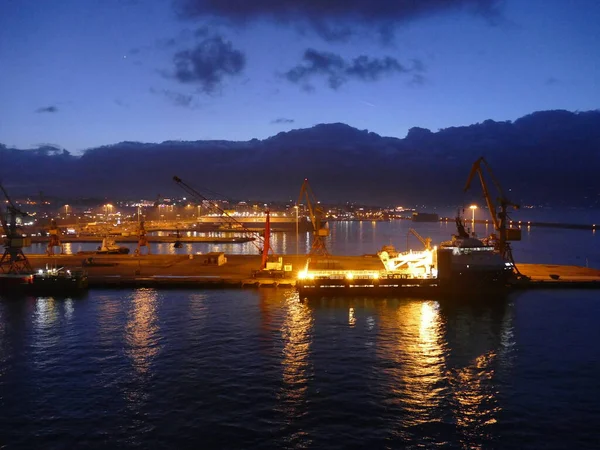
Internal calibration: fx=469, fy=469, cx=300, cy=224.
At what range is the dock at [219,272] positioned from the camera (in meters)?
47.4

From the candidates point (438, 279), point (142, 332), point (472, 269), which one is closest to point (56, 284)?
point (142, 332)

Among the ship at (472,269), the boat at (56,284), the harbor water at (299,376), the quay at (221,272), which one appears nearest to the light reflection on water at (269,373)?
the harbor water at (299,376)

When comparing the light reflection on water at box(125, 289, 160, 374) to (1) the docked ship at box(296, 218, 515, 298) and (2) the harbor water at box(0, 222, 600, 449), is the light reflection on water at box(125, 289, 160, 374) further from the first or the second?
(1) the docked ship at box(296, 218, 515, 298)

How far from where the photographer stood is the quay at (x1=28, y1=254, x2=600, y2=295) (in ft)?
156

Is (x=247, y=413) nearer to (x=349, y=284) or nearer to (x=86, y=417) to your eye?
(x=86, y=417)

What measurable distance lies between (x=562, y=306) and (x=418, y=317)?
43.5ft

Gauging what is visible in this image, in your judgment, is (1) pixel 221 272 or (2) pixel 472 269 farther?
(1) pixel 221 272

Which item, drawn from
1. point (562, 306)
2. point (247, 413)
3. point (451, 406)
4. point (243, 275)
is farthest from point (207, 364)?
point (562, 306)

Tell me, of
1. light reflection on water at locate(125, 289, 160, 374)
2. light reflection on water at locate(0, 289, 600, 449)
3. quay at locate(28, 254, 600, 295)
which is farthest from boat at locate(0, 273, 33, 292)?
light reflection on water at locate(125, 289, 160, 374)

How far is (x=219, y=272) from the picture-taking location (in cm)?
5344

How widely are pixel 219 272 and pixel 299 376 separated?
31.6 metres

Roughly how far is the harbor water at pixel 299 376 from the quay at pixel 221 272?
8.47 m

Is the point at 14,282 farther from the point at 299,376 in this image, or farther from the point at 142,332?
the point at 299,376

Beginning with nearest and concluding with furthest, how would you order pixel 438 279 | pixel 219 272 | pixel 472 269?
1. pixel 438 279
2. pixel 472 269
3. pixel 219 272
